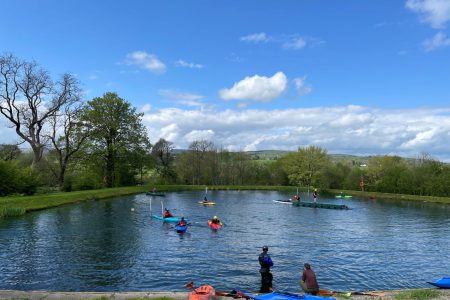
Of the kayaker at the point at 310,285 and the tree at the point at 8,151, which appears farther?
the tree at the point at 8,151

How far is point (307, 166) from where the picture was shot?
425 feet

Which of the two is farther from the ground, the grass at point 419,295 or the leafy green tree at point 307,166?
the leafy green tree at point 307,166

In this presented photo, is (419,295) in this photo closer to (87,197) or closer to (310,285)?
(310,285)

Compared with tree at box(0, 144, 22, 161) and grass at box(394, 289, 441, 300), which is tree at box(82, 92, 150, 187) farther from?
grass at box(394, 289, 441, 300)

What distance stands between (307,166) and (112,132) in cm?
6944

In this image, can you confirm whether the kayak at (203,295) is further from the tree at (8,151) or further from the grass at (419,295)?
the tree at (8,151)

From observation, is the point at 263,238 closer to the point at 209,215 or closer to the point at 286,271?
the point at 286,271

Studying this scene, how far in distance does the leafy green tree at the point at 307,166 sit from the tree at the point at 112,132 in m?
59.6

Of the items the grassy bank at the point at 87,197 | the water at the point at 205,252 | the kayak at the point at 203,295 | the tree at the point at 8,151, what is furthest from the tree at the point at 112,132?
the kayak at the point at 203,295

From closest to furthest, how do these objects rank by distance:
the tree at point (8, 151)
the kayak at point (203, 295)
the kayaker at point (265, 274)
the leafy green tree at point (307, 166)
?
1. the kayak at point (203, 295)
2. the kayaker at point (265, 274)
3. the tree at point (8, 151)
4. the leafy green tree at point (307, 166)

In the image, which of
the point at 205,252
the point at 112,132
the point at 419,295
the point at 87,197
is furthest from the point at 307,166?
the point at 419,295

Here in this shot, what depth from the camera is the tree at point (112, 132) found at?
80312mm

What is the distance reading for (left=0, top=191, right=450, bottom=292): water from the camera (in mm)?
22781

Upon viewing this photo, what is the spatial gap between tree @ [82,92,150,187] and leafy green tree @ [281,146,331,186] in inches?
2345
